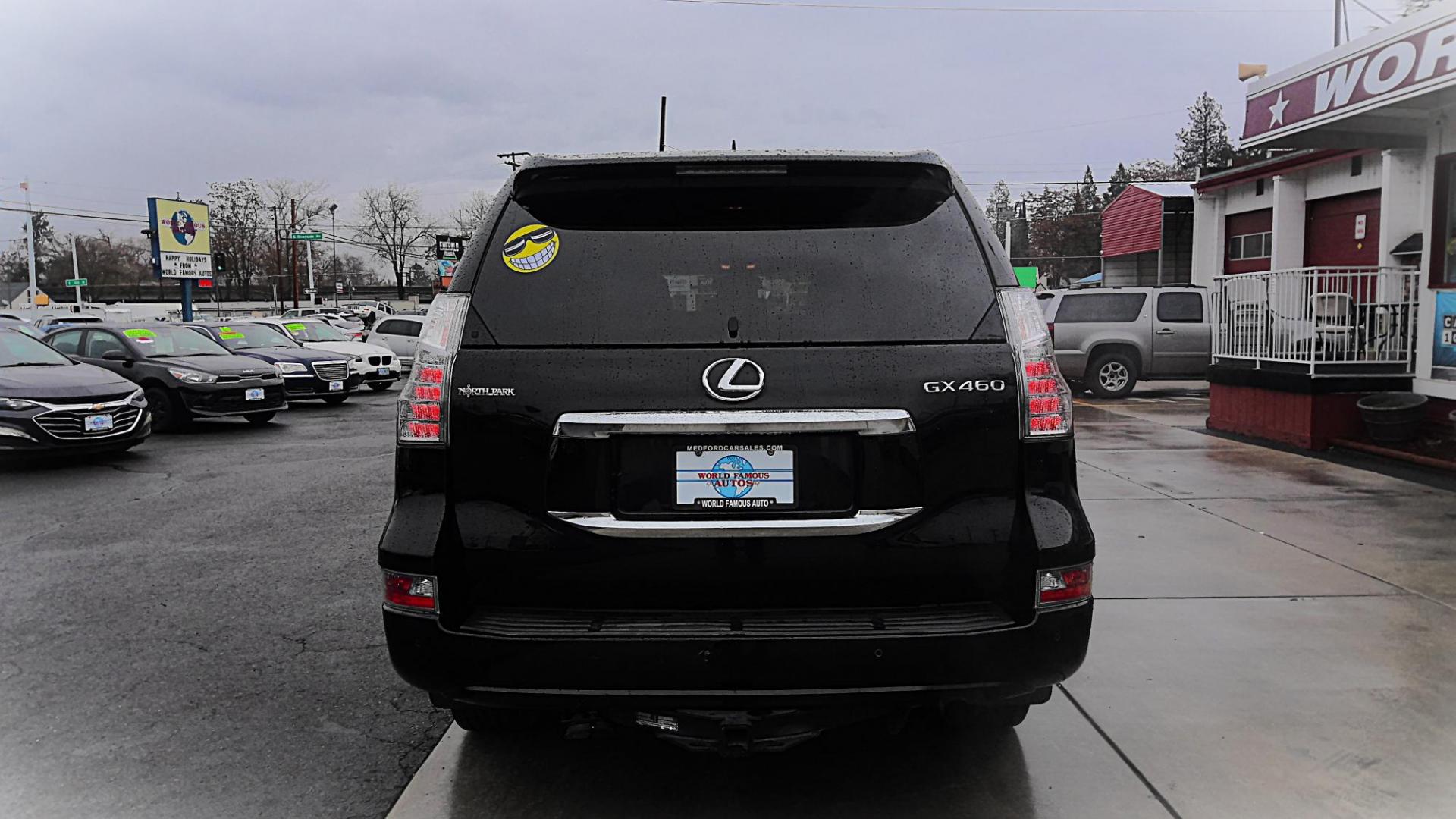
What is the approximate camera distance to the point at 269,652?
4734mm

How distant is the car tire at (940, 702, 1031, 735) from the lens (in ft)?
10.8

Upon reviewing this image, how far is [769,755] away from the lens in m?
3.55

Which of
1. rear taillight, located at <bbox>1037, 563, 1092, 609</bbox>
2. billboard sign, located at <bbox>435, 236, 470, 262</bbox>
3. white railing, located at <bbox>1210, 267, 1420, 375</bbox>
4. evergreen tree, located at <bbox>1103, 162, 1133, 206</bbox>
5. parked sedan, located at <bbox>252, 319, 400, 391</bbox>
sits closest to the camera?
rear taillight, located at <bbox>1037, 563, 1092, 609</bbox>

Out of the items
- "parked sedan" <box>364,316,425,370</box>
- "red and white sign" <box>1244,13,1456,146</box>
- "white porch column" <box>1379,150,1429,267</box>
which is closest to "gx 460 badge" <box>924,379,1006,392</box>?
"red and white sign" <box>1244,13,1456,146</box>

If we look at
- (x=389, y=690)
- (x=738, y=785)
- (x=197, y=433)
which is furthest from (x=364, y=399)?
(x=738, y=785)

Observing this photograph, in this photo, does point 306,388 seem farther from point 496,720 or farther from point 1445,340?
point 1445,340

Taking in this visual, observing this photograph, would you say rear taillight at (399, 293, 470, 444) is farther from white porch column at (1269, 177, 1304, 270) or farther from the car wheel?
white porch column at (1269, 177, 1304, 270)

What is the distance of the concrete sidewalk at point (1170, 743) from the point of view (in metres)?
3.23

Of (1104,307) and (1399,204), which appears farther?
Result: (1104,307)

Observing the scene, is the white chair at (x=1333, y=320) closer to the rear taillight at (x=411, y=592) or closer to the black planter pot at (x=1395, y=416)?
the black planter pot at (x=1395, y=416)

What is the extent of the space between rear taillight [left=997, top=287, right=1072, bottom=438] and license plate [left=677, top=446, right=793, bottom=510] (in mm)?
669

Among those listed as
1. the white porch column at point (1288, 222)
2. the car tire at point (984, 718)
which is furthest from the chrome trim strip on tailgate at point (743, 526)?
the white porch column at point (1288, 222)

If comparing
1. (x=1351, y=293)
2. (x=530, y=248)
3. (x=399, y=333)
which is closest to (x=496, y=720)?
(x=530, y=248)

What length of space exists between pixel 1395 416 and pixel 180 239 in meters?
33.6
